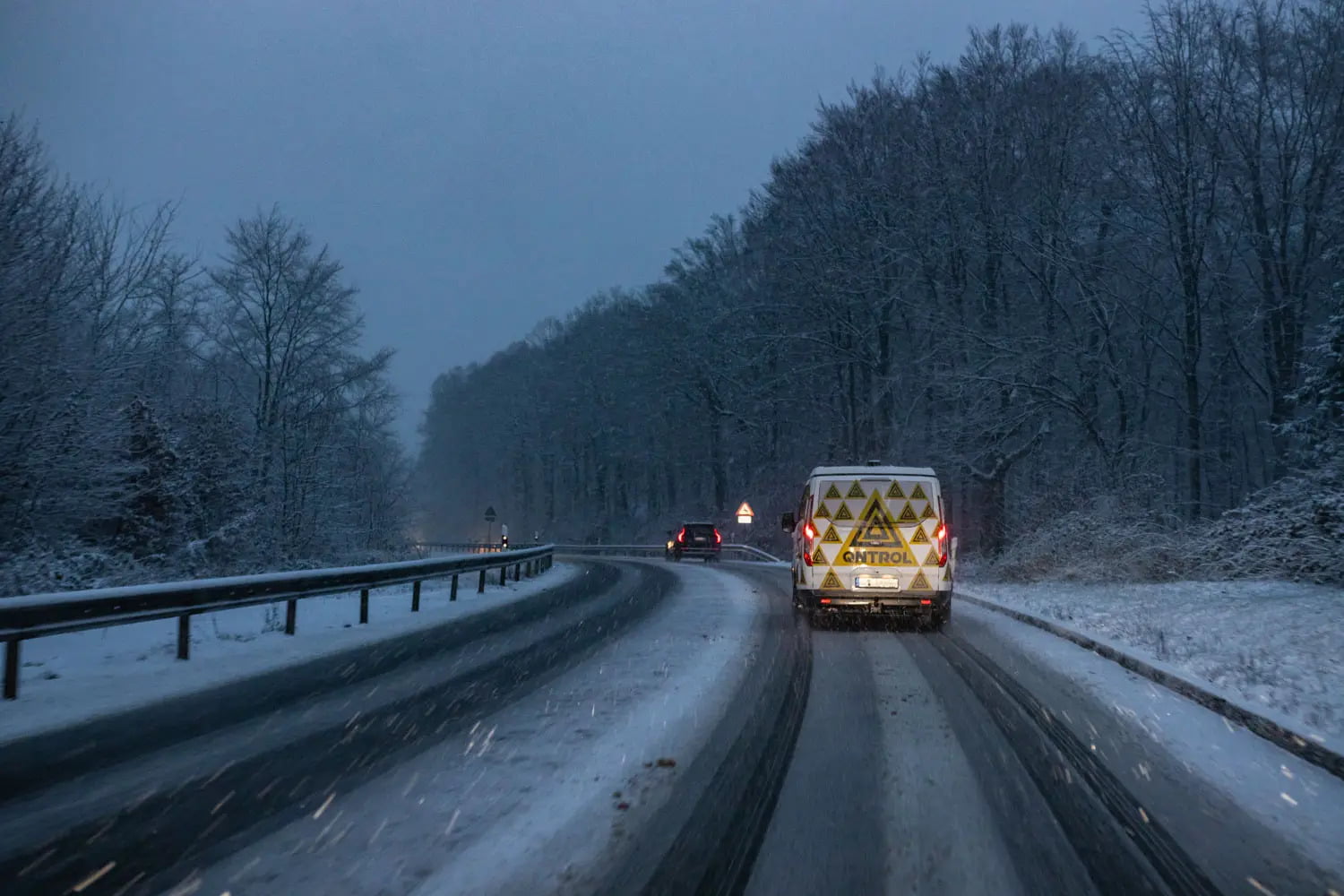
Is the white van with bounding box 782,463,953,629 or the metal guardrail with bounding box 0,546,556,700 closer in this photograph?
the metal guardrail with bounding box 0,546,556,700

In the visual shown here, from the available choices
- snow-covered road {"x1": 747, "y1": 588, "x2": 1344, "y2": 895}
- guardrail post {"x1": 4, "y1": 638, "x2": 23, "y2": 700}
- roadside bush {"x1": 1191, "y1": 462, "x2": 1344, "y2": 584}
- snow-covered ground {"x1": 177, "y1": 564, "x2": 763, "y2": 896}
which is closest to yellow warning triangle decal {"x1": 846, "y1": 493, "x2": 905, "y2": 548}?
snow-covered road {"x1": 747, "y1": 588, "x2": 1344, "y2": 895}

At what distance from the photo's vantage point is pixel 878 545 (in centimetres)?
1405

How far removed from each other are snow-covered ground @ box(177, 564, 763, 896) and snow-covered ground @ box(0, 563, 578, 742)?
3321 millimetres

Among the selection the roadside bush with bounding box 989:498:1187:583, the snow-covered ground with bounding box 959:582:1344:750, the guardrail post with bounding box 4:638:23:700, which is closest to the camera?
the snow-covered ground with bounding box 959:582:1344:750

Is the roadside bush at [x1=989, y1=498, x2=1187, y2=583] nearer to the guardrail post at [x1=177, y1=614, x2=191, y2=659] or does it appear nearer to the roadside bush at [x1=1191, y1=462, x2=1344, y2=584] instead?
the roadside bush at [x1=1191, y1=462, x2=1344, y2=584]

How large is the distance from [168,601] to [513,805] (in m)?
6.51

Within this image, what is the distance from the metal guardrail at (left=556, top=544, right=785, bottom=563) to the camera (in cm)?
4384

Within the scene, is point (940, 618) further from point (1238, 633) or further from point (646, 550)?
point (646, 550)

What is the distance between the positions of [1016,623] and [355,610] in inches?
412

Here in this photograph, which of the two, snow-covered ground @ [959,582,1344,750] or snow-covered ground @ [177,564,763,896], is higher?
snow-covered ground @ [959,582,1344,750]

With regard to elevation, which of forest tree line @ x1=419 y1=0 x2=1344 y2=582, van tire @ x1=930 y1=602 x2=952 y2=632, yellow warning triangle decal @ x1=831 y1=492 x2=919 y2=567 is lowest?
van tire @ x1=930 y1=602 x2=952 y2=632

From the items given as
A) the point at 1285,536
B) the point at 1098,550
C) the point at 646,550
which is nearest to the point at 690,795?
the point at 1285,536

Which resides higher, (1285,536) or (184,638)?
(1285,536)

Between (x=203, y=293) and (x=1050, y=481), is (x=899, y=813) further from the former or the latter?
(x=203, y=293)
